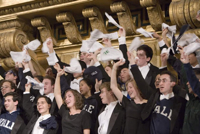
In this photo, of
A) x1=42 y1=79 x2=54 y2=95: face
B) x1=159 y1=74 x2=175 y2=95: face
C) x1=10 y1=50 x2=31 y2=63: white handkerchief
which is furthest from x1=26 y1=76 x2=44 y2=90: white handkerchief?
x1=159 y1=74 x2=175 y2=95: face

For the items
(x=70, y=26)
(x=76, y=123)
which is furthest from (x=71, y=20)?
(x=76, y=123)

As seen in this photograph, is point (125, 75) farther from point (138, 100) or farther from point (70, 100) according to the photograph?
point (70, 100)

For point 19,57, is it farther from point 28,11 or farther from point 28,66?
point 28,11

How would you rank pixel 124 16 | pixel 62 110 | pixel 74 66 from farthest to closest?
1. pixel 124 16
2. pixel 74 66
3. pixel 62 110

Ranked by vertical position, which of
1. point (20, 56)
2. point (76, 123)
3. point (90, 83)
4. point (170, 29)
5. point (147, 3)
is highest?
point (147, 3)

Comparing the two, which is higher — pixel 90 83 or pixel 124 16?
pixel 124 16

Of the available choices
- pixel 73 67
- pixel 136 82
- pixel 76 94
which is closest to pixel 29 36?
pixel 73 67

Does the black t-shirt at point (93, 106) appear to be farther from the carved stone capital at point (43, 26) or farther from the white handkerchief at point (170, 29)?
the carved stone capital at point (43, 26)

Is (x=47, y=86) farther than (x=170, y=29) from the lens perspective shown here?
Yes

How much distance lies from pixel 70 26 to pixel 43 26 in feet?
1.12

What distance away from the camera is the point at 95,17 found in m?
4.75

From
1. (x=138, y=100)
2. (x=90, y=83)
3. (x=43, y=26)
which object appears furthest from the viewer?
(x=43, y=26)

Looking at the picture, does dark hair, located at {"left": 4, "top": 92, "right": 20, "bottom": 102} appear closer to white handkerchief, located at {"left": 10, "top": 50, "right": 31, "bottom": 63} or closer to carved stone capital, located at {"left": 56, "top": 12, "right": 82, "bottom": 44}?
white handkerchief, located at {"left": 10, "top": 50, "right": 31, "bottom": 63}

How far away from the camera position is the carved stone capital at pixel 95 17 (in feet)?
15.5
